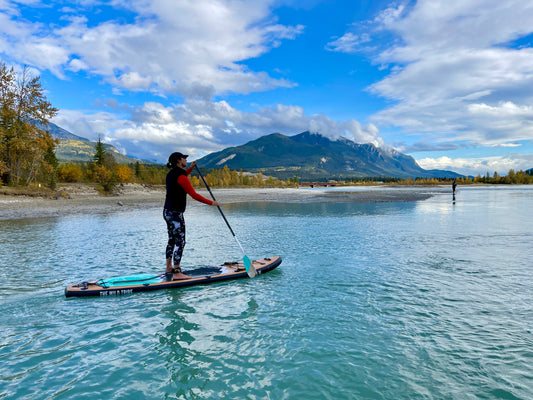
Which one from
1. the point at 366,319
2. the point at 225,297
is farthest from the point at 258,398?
the point at 225,297

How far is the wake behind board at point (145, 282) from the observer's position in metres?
11.4

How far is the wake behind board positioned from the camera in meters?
11.4

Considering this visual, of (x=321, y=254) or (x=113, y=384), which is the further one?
(x=321, y=254)

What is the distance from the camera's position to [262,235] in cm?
2583

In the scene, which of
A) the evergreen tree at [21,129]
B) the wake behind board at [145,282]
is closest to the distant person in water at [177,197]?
the wake behind board at [145,282]

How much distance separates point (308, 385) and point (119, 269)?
12.0 meters

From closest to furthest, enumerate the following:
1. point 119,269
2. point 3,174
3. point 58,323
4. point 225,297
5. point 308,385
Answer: point 308,385
point 58,323
point 225,297
point 119,269
point 3,174

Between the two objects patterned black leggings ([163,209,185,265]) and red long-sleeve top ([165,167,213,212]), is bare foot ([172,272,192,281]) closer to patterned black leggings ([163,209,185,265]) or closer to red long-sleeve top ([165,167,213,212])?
patterned black leggings ([163,209,185,265])

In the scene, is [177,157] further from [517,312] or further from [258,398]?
[517,312]

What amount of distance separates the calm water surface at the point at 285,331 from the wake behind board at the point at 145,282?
1.09ft

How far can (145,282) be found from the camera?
475 inches

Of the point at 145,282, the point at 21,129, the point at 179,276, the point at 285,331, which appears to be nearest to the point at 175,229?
the point at 179,276

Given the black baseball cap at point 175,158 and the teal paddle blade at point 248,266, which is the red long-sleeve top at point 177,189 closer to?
the black baseball cap at point 175,158

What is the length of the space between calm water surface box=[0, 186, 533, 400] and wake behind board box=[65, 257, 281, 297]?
334 millimetres
